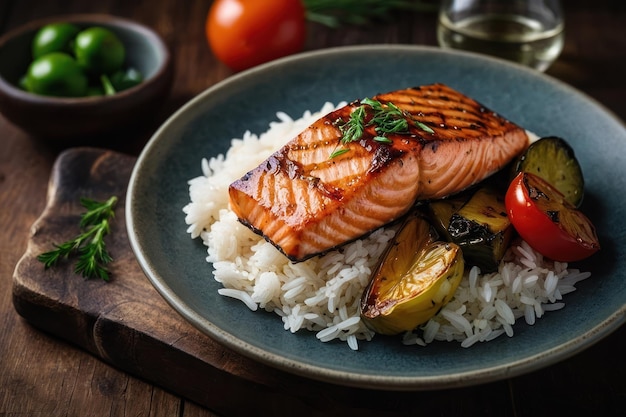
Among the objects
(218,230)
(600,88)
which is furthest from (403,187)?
(600,88)

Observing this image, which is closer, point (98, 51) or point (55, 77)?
point (55, 77)

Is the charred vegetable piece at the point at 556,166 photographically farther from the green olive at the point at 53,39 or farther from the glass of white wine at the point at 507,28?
the green olive at the point at 53,39

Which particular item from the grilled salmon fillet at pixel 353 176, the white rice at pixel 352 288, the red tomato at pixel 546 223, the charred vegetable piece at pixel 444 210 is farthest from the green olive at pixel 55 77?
the red tomato at pixel 546 223

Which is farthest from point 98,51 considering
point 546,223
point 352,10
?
point 546,223

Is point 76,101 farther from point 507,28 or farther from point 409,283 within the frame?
point 507,28

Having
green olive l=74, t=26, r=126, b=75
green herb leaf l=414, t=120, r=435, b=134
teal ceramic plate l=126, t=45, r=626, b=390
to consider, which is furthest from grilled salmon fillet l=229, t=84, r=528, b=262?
green olive l=74, t=26, r=126, b=75
